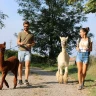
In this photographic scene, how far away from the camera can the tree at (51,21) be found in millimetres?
35312

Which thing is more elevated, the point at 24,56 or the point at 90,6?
the point at 90,6

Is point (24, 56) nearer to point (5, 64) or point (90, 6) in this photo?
point (5, 64)

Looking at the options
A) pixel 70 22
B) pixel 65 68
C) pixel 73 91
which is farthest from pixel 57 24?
pixel 73 91

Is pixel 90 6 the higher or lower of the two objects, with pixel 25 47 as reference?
higher

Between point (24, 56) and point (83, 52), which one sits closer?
point (83, 52)

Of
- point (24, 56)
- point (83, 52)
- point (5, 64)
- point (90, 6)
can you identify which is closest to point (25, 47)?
point (24, 56)

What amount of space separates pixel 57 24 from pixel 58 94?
26.2 metres

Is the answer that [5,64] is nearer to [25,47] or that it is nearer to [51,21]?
[25,47]

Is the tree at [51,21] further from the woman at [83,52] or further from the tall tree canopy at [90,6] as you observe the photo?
the woman at [83,52]

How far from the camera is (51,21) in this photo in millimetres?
35406

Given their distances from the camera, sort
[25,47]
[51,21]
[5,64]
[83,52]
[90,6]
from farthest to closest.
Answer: [51,21]
[90,6]
[25,47]
[83,52]
[5,64]

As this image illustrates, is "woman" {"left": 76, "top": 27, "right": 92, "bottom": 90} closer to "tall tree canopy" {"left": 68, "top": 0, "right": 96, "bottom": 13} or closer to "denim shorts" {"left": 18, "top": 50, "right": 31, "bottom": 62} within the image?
"denim shorts" {"left": 18, "top": 50, "right": 31, "bottom": 62}

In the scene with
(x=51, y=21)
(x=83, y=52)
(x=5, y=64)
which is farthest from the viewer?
(x=51, y=21)

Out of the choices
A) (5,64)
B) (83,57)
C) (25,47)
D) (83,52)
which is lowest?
(5,64)
